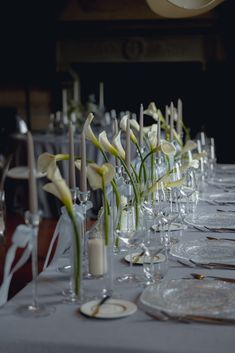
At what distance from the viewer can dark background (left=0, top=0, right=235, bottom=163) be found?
31.4ft

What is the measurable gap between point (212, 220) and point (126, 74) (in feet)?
25.7

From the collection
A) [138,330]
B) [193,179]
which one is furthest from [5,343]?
[193,179]

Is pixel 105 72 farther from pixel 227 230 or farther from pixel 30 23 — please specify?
pixel 227 230

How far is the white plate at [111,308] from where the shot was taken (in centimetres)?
143

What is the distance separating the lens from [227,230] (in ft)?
8.00

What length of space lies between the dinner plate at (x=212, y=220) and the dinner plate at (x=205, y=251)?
0.31 metres

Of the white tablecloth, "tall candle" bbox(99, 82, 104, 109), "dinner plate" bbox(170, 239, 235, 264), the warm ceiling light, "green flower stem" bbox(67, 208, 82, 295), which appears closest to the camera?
the white tablecloth

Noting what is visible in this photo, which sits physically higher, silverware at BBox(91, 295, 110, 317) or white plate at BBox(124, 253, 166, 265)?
white plate at BBox(124, 253, 166, 265)

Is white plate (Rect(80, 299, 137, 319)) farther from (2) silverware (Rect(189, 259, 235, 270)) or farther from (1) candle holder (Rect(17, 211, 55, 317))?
(2) silverware (Rect(189, 259, 235, 270))

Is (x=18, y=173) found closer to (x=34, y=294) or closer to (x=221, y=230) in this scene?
(x=221, y=230)

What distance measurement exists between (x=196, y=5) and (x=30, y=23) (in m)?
7.62

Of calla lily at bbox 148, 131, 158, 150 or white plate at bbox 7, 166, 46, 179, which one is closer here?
calla lily at bbox 148, 131, 158, 150

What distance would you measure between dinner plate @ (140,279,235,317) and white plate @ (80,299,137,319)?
0.04 meters

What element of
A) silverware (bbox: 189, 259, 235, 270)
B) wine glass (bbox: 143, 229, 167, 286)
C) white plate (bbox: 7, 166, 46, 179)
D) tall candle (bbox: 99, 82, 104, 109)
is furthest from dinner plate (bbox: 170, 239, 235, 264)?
tall candle (bbox: 99, 82, 104, 109)
